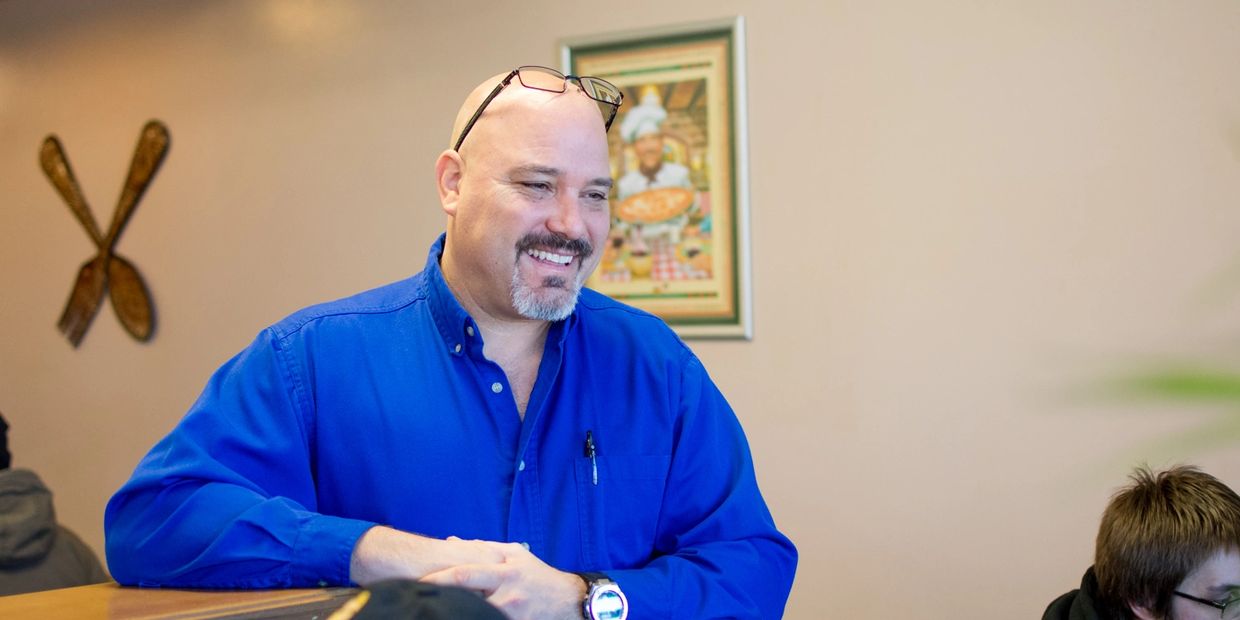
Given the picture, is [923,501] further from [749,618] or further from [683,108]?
[749,618]

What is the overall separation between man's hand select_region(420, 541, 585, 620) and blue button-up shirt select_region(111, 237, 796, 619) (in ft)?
0.33

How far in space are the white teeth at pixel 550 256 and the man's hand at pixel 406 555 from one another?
44cm

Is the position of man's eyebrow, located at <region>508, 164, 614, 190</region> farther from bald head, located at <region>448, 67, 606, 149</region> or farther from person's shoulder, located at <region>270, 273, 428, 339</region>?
person's shoulder, located at <region>270, 273, 428, 339</region>

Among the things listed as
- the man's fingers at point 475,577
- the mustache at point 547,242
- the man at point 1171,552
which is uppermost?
the mustache at point 547,242

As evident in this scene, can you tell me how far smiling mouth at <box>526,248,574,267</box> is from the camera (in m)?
1.52

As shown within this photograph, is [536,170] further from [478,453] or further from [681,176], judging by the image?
[681,176]

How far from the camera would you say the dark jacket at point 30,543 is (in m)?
2.50

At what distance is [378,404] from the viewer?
1.48 m

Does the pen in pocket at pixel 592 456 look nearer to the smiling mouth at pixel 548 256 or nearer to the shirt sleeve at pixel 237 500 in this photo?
the smiling mouth at pixel 548 256

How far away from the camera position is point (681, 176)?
10.7 feet

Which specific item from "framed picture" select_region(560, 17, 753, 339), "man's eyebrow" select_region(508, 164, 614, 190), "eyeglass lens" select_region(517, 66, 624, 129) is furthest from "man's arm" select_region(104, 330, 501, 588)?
"framed picture" select_region(560, 17, 753, 339)

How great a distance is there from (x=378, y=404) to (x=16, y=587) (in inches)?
61.0

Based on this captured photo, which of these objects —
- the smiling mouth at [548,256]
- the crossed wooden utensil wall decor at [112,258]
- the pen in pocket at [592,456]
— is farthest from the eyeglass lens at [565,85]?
the crossed wooden utensil wall decor at [112,258]

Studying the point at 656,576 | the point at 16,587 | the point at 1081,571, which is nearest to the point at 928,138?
the point at 1081,571
